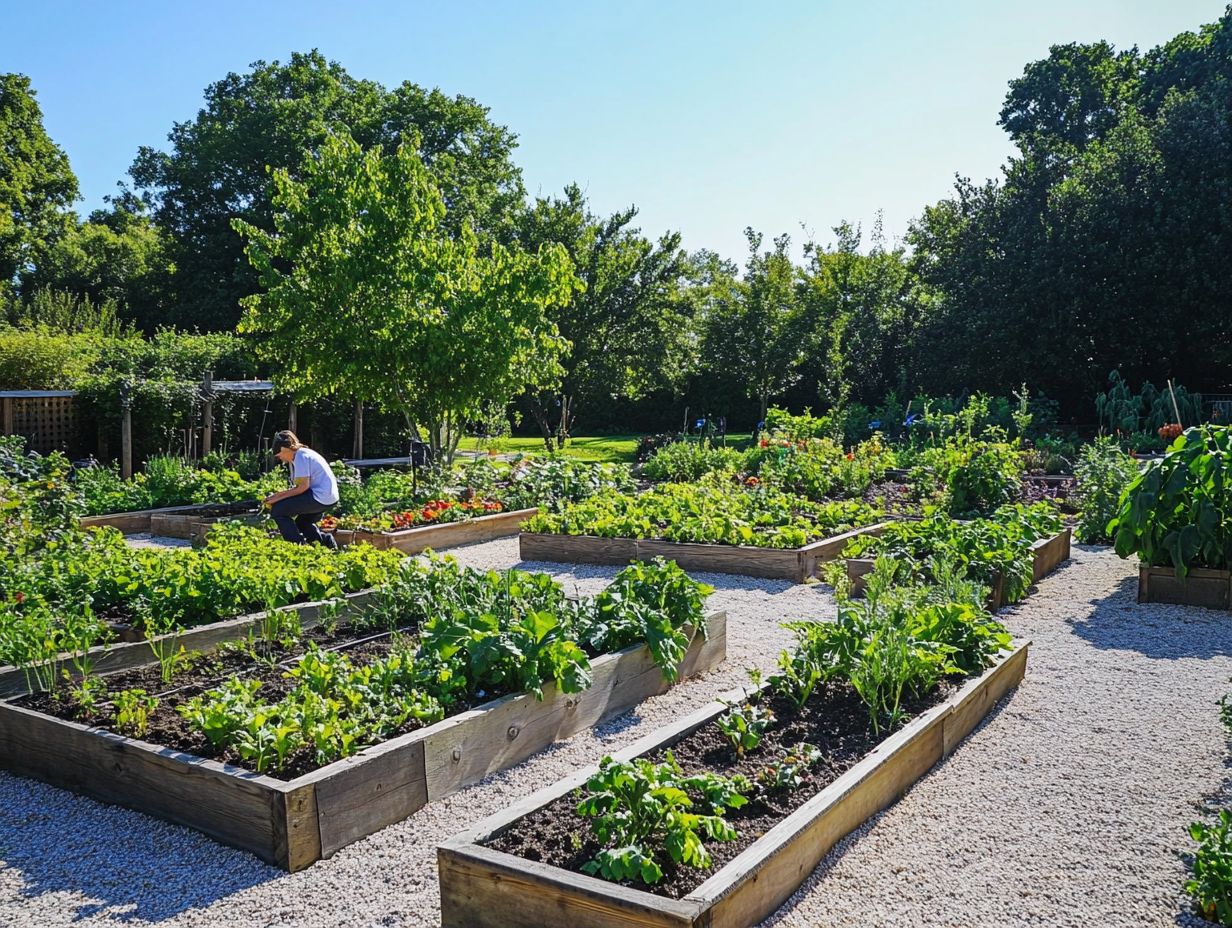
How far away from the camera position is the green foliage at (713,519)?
917 cm

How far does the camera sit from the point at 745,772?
399cm

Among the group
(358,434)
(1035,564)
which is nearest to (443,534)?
(1035,564)

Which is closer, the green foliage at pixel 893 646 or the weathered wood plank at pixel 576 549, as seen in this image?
the green foliage at pixel 893 646

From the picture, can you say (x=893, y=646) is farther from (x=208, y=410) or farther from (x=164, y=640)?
(x=208, y=410)

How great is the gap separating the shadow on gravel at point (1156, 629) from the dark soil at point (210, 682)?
13.9 feet

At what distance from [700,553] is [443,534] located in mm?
3055

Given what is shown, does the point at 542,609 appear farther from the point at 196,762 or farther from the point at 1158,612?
the point at 1158,612

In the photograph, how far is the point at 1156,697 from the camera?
5.39m

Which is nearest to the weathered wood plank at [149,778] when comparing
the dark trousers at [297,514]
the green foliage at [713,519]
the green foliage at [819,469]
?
the dark trousers at [297,514]

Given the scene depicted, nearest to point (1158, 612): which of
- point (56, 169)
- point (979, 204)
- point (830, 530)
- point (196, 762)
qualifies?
point (830, 530)

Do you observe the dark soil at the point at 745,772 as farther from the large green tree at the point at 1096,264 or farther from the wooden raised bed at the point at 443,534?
the large green tree at the point at 1096,264

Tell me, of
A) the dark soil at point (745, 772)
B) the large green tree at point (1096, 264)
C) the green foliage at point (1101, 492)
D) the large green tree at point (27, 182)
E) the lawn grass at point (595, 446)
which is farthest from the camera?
the large green tree at point (27, 182)

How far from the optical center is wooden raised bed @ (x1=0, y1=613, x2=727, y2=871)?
3.73 m

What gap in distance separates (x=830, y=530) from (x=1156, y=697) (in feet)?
14.5
